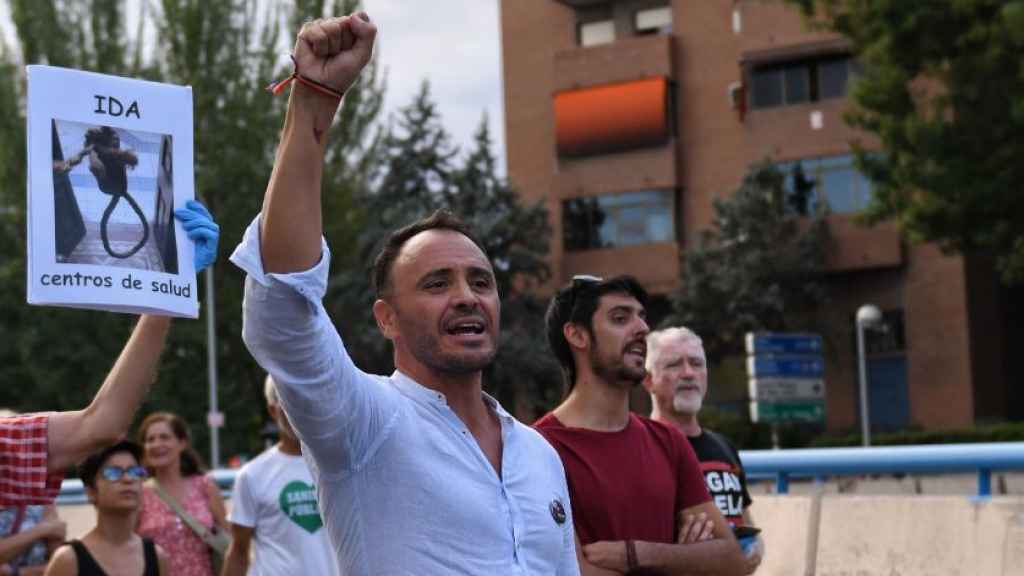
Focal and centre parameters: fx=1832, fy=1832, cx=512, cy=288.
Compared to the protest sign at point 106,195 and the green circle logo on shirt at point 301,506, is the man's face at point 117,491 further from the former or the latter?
the protest sign at point 106,195

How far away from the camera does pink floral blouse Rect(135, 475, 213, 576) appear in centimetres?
1004

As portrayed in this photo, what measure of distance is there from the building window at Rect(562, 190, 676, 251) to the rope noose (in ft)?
152

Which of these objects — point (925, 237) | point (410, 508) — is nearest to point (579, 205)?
point (925, 237)

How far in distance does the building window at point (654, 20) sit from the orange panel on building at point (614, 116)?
229 centimetres

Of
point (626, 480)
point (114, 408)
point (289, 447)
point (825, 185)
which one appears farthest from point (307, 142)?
point (825, 185)

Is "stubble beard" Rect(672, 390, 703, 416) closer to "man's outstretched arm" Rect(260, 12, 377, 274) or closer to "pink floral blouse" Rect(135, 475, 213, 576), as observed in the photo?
"pink floral blouse" Rect(135, 475, 213, 576)

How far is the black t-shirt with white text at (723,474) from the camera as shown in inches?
283

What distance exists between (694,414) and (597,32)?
4552cm

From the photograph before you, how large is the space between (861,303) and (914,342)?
1.94 meters

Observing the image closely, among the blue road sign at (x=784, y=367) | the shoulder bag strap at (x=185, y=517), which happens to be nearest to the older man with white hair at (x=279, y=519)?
the shoulder bag strap at (x=185, y=517)

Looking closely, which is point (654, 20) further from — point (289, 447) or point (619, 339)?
point (619, 339)

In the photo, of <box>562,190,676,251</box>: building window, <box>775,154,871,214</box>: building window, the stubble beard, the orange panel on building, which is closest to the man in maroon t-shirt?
the stubble beard

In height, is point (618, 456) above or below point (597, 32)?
below

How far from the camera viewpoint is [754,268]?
46094 mm
